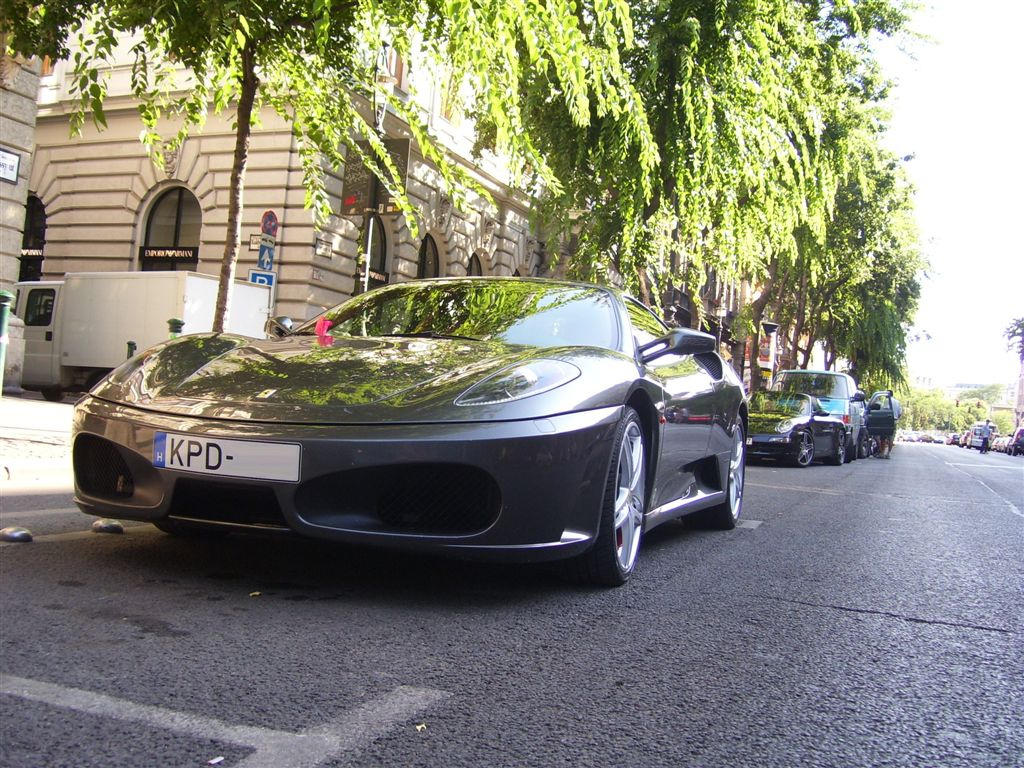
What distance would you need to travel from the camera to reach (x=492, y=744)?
6.61ft

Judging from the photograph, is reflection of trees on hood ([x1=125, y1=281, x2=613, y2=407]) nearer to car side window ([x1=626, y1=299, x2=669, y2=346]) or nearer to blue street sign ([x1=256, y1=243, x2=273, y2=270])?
car side window ([x1=626, y1=299, x2=669, y2=346])

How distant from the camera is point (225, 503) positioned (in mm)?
3102

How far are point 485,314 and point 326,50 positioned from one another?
4810 millimetres

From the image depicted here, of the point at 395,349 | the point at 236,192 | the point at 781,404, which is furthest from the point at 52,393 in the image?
the point at 395,349

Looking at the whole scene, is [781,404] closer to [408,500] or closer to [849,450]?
[849,450]

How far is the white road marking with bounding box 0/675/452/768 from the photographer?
1.86 m

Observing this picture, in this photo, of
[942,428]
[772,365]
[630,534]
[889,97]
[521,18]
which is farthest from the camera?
[942,428]

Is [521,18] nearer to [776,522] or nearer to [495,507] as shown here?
[776,522]

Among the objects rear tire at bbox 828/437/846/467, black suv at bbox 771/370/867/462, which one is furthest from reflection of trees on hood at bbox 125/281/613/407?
black suv at bbox 771/370/867/462

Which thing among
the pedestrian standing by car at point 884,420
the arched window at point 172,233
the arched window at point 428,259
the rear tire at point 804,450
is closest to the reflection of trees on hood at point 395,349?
the rear tire at point 804,450

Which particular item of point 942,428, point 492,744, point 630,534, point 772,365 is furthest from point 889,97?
point 942,428

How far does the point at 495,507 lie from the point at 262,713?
3.78 ft

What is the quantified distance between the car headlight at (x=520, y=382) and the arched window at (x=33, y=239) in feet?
72.2

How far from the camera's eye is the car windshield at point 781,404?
16.3 m
